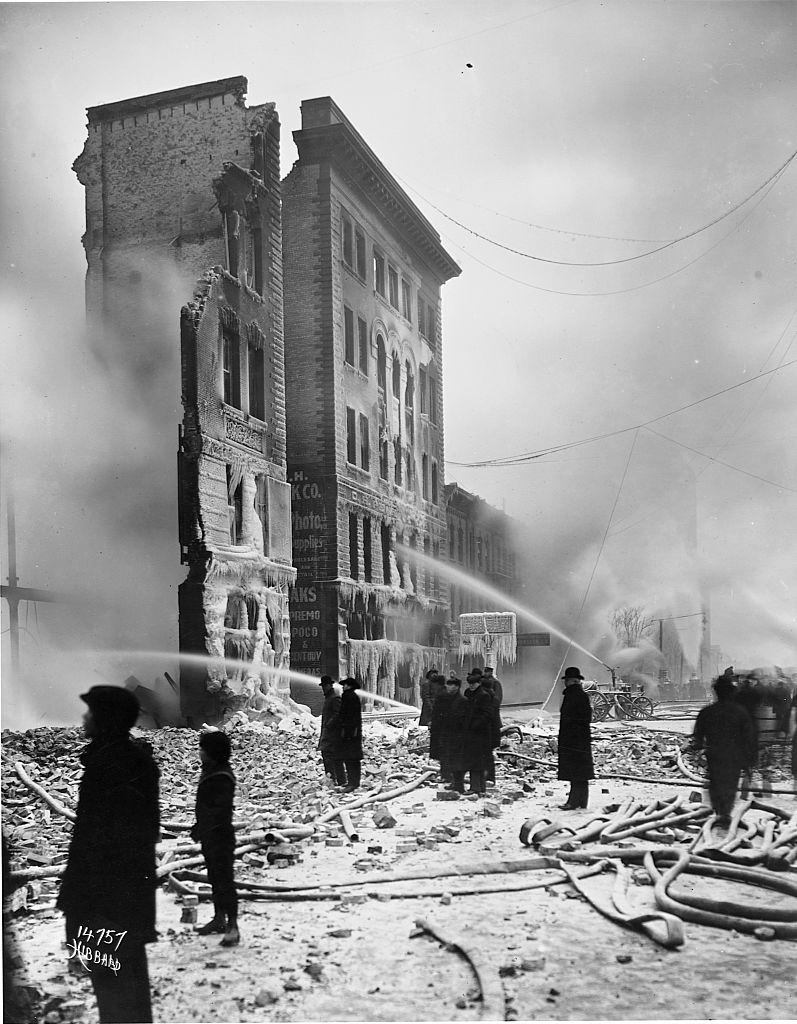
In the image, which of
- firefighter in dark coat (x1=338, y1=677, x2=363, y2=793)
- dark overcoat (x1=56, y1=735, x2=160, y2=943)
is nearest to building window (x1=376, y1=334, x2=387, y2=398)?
firefighter in dark coat (x1=338, y1=677, x2=363, y2=793)

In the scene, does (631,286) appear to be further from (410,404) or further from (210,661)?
(210,661)

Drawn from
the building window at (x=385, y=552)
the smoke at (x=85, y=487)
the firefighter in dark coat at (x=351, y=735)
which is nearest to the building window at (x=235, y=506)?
the smoke at (x=85, y=487)

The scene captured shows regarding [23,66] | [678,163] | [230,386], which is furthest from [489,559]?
[23,66]

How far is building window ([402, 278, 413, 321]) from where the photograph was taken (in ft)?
32.3

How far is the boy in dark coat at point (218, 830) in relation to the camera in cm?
573

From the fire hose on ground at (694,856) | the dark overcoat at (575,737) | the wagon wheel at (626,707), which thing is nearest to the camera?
the fire hose on ground at (694,856)

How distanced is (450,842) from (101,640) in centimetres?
385

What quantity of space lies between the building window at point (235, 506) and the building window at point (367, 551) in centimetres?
145

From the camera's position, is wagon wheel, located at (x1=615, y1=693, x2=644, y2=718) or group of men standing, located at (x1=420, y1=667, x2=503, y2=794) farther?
group of men standing, located at (x1=420, y1=667, x2=503, y2=794)

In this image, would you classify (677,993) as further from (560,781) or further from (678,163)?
(678,163)

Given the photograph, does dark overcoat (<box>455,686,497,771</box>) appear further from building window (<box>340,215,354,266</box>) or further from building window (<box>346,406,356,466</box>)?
building window (<box>340,215,354,266</box>)

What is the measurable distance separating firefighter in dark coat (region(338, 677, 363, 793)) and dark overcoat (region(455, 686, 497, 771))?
3.28 ft

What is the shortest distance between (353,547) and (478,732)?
3.11m

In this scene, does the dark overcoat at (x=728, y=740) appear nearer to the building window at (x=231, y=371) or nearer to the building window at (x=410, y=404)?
the building window at (x=410, y=404)
